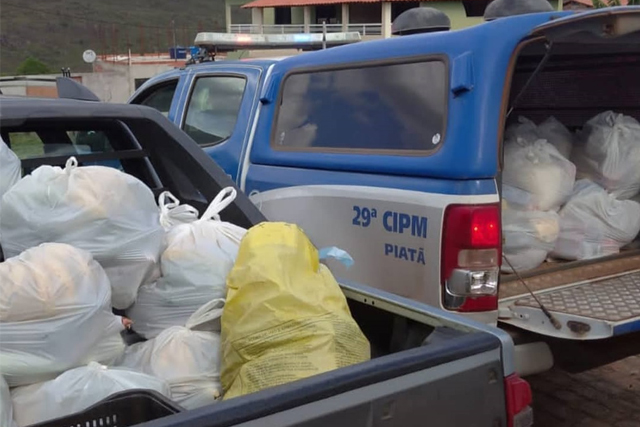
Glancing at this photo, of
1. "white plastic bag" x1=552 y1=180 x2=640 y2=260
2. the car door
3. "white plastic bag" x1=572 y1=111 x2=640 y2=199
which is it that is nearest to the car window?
the car door

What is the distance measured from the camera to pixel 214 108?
535 cm

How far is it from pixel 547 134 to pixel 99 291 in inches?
114

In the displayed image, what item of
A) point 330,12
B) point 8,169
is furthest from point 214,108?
point 330,12

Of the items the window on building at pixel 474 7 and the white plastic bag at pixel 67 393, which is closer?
the white plastic bag at pixel 67 393

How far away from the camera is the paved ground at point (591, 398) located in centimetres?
409

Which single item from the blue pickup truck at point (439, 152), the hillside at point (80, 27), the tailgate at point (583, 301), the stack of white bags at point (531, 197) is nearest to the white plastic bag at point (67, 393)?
the blue pickup truck at point (439, 152)

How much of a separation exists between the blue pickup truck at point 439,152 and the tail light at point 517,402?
109 centimetres

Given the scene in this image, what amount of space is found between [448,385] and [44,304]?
109cm

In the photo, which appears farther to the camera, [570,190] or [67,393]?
[570,190]

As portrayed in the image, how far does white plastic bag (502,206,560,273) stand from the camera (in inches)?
143

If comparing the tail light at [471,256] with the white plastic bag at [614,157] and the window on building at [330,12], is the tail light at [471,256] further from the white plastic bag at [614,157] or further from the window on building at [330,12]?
the window on building at [330,12]

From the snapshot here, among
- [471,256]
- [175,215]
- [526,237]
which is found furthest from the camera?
[526,237]

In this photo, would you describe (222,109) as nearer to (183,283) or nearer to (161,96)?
(161,96)

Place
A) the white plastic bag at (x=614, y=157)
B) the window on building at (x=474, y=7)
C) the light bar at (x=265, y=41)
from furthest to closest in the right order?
the window on building at (x=474, y=7)
the light bar at (x=265, y=41)
the white plastic bag at (x=614, y=157)
